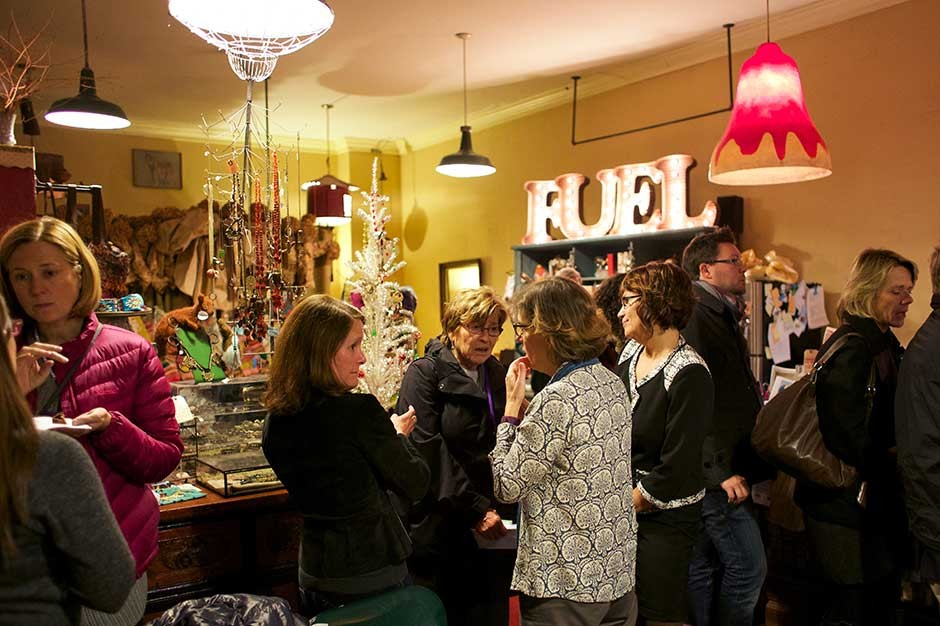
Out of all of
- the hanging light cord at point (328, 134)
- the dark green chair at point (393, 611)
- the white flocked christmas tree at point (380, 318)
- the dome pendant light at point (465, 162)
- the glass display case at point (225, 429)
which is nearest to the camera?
the dark green chair at point (393, 611)

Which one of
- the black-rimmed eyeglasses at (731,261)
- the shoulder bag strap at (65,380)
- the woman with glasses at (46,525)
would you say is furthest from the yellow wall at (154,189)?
the woman with glasses at (46,525)

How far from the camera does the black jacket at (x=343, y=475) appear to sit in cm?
187

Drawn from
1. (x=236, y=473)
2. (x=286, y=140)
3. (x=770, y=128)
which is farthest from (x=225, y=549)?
(x=286, y=140)

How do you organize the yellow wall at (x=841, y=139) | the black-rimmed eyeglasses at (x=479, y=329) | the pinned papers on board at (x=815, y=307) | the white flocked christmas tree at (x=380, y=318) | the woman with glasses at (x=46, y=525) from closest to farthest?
the woman with glasses at (x=46, y=525), the black-rimmed eyeglasses at (x=479, y=329), the white flocked christmas tree at (x=380, y=318), the yellow wall at (x=841, y=139), the pinned papers on board at (x=815, y=307)

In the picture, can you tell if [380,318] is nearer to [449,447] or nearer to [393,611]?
[449,447]

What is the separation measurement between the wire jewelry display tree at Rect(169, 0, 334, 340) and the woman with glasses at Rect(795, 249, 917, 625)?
1951 mm

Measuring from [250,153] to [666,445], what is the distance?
163 cm

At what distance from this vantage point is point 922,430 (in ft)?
7.40

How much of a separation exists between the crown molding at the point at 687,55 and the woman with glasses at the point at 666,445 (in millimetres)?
2981

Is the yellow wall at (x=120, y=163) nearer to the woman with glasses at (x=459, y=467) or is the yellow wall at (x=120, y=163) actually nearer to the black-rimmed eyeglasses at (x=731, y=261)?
the black-rimmed eyeglasses at (x=731, y=261)

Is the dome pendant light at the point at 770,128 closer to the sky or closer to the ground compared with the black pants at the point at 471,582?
closer to the sky

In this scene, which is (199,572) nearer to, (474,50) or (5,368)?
(5,368)

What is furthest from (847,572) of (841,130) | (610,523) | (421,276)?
(421,276)

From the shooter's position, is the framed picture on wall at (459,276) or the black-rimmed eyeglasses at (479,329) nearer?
the black-rimmed eyeglasses at (479,329)
